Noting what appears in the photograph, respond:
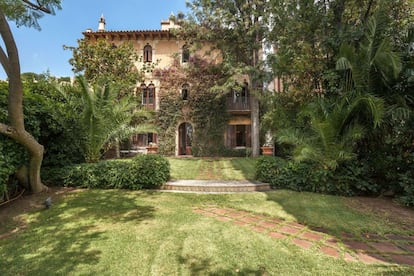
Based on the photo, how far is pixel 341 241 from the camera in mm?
3383

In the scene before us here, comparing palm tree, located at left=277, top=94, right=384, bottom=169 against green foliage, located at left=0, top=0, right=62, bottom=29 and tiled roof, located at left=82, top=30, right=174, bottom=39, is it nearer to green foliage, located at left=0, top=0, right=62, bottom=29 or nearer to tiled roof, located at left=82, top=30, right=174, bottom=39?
green foliage, located at left=0, top=0, right=62, bottom=29

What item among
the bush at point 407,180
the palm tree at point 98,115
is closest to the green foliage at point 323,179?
the bush at point 407,180

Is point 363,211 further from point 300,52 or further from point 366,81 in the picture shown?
point 300,52

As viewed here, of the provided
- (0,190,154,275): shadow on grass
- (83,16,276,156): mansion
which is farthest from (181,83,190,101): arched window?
(0,190,154,275): shadow on grass

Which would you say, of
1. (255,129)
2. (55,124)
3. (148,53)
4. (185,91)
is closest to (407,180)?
(255,129)

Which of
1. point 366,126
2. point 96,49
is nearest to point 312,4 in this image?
point 366,126

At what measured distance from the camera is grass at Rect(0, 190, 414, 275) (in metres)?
2.62

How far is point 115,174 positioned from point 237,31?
11.3m

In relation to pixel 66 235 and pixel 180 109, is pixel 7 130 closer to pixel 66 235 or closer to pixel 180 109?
pixel 66 235

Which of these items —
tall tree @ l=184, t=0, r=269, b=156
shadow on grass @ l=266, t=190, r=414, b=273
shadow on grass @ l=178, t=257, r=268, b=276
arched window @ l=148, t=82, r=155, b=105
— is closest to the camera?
shadow on grass @ l=178, t=257, r=268, b=276

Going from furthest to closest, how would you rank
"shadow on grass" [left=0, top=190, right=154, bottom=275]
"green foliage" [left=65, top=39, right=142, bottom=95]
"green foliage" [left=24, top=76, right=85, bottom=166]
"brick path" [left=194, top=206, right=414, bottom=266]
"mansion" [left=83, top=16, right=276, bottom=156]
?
1. "mansion" [left=83, top=16, right=276, bottom=156]
2. "green foliage" [left=65, top=39, right=142, bottom=95]
3. "green foliage" [left=24, top=76, right=85, bottom=166]
4. "brick path" [left=194, top=206, right=414, bottom=266]
5. "shadow on grass" [left=0, top=190, right=154, bottom=275]

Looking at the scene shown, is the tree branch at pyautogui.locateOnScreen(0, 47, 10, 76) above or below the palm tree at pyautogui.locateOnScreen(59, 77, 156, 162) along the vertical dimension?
above

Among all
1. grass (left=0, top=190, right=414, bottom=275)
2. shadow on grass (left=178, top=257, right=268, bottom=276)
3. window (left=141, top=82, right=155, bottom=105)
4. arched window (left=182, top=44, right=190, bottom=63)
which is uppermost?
arched window (left=182, top=44, right=190, bottom=63)

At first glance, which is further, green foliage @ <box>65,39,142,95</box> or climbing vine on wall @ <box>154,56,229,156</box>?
climbing vine on wall @ <box>154,56,229,156</box>
